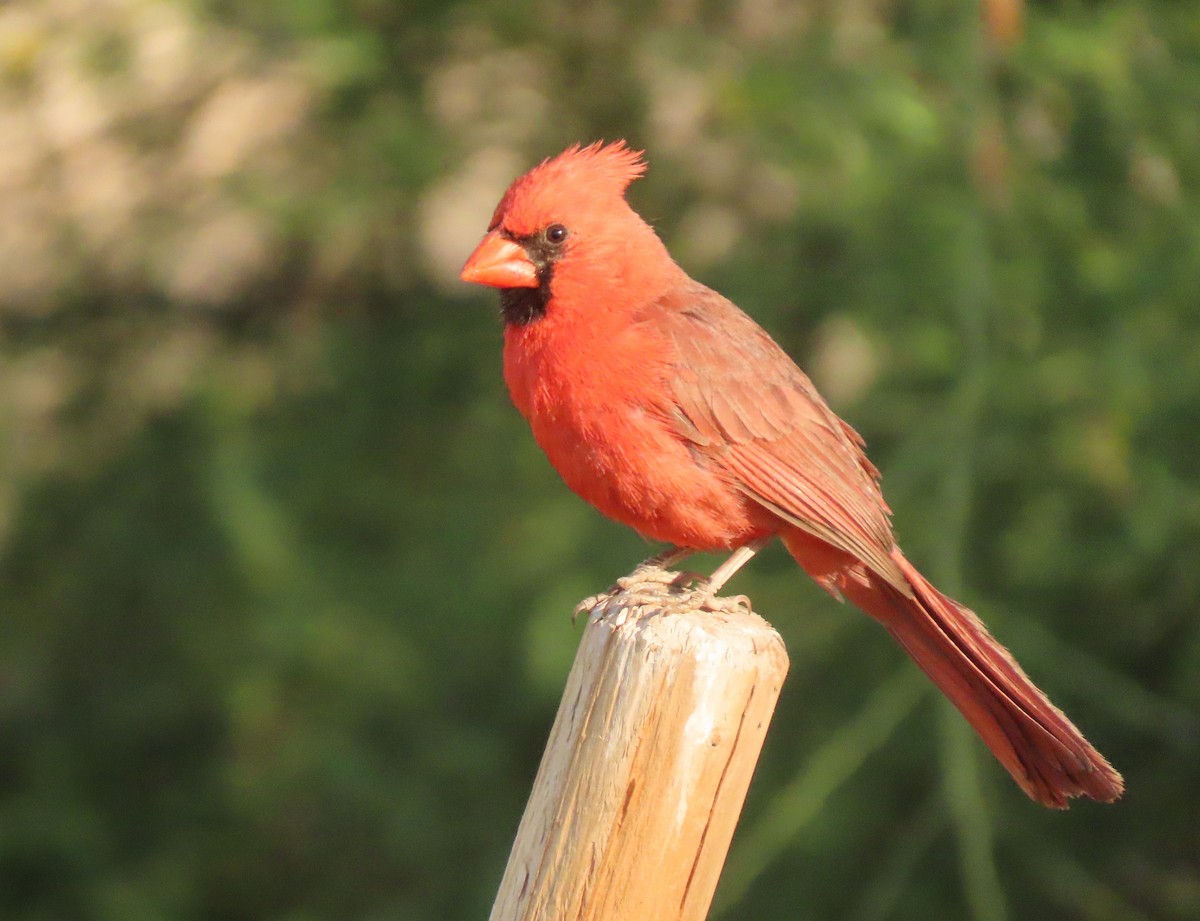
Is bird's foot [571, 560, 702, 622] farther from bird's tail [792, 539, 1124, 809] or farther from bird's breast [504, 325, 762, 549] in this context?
bird's tail [792, 539, 1124, 809]

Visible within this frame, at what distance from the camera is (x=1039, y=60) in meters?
4.04

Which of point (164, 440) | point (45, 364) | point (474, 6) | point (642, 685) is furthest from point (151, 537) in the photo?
point (642, 685)

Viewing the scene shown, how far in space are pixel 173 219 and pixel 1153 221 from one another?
9.84 feet

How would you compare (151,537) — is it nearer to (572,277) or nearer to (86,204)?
(86,204)

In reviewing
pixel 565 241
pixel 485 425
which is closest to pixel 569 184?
pixel 565 241

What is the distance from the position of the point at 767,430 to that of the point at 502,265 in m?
0.57

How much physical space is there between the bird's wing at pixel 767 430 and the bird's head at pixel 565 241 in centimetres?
12

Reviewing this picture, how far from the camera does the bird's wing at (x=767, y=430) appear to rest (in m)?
2.81

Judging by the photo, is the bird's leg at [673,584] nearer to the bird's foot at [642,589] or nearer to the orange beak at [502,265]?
the bird's foot at [642,589]

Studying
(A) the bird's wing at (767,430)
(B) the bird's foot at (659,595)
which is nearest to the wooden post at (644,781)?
(B) the bird's foot at (659,595)

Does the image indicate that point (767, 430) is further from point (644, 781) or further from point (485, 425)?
point (485, 425)

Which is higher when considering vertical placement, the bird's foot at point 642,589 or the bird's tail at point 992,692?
the bird's foot at point 642,589

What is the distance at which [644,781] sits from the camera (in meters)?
1.87

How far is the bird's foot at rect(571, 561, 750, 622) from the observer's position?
7.51ft
